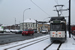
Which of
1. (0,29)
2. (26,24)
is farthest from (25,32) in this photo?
(26,24)

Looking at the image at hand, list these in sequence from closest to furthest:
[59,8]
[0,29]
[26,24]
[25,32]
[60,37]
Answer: [60,37]
[59,8]
[25,32]
[0,29]
[26,24]

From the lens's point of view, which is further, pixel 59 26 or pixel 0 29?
pixel 0 29

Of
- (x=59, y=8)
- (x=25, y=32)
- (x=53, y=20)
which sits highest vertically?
(x=59, y=8)

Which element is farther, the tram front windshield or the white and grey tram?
the tram front windshield

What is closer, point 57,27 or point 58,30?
point 58,30

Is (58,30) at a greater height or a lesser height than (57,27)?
lesser

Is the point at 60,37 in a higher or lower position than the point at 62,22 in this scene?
lower

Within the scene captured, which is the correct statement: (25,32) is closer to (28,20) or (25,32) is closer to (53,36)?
(53,36)

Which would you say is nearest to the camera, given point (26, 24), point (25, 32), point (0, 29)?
point (25, 32)

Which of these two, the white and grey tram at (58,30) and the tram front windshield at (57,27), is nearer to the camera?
the white and grey tram at (58,30)

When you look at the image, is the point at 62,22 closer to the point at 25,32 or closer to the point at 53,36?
the point at 53,36

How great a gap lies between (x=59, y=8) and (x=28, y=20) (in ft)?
275

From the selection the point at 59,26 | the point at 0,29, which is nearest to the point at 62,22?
the point at 59,26

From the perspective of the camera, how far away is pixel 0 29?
57719 millimetres
